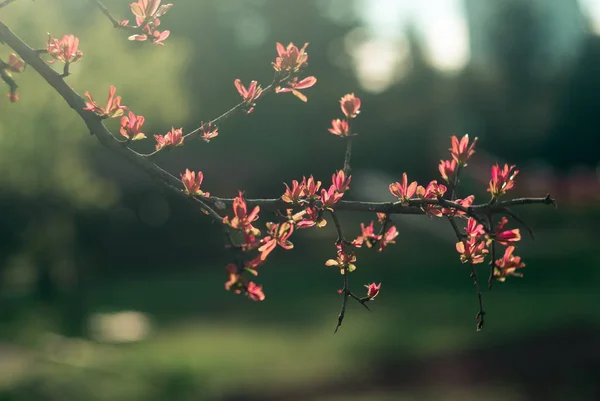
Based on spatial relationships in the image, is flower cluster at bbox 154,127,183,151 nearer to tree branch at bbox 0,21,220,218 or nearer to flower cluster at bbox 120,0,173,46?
tree branch at bbox 0,21,220,218

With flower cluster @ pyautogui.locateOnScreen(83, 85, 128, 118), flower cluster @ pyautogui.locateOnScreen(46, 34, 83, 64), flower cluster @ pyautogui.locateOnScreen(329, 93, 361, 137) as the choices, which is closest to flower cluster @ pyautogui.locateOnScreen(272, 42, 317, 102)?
flower cluster @ pyautogui.locateOnScreen(329, 93, 361, 137)

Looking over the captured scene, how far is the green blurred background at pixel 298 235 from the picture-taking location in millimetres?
18266

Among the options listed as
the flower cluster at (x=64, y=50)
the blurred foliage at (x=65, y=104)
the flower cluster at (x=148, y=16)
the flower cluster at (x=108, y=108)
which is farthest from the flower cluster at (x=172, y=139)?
the blurred foliage at (x=65, y=104)

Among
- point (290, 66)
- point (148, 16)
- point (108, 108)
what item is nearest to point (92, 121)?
point (108, 108)

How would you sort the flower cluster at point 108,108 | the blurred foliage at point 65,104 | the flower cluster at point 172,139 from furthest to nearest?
the blurred foliage at point 65,104 < the flower cluster at point 172,139 < the flower cluster at point 108,108

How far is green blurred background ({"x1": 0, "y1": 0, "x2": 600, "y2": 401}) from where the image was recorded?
18266 mm

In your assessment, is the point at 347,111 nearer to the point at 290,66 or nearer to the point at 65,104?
the point at 290,66

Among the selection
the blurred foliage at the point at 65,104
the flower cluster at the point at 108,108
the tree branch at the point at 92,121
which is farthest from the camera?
the blurred foliage at the point at 65,104

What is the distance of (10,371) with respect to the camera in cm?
1733

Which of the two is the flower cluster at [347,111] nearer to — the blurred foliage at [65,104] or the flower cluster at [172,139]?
the flower cluster at [172,139]

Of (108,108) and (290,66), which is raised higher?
(290,66)

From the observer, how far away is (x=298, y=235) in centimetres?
3644

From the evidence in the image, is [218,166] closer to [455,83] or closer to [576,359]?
[576,359]

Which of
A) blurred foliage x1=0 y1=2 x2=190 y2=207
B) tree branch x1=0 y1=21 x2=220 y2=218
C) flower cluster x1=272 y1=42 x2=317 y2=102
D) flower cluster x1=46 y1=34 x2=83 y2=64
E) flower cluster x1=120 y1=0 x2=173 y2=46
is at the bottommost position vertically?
tree branch x1=0 y1=21 x2=220 y2=218
